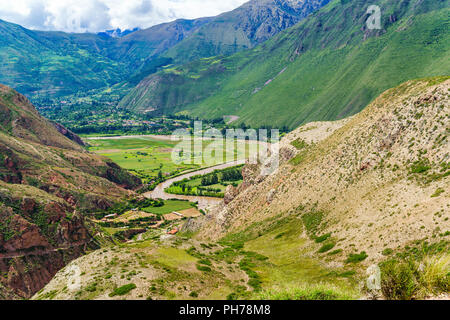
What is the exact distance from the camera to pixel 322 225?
45.2m

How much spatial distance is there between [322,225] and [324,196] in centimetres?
832

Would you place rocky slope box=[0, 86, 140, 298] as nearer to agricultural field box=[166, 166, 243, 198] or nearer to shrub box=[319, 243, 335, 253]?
agricultural field box=[166, 166, 243, 198]

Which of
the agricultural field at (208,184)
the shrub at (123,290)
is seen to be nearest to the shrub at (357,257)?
the shrub at (123,290)

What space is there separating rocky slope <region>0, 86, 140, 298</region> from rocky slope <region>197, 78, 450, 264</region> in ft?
133

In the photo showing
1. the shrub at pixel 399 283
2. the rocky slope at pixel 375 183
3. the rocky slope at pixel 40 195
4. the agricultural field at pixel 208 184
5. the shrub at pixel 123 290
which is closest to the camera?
the shrub at pixel 399 283

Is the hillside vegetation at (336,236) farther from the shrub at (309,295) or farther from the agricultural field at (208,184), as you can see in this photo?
the agricultural field at (208,184)

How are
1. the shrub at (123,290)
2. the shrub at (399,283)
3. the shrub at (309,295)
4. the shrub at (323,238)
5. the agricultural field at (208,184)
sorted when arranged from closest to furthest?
the shrub at (399,283) → the shrub at (309,295) → the shrub at (123,290) → the shrub at (323,238) → the agricultural field at (208,184)

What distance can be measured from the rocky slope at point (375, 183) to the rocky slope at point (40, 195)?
40.4 m

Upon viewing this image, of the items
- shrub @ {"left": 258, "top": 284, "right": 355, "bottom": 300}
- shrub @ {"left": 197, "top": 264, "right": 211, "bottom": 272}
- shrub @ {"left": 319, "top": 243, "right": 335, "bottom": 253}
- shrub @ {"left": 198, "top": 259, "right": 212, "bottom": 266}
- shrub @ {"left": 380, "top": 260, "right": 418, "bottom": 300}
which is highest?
shrub @ {"left": 380, "top": 260, "right": 418, "bottom": 300}

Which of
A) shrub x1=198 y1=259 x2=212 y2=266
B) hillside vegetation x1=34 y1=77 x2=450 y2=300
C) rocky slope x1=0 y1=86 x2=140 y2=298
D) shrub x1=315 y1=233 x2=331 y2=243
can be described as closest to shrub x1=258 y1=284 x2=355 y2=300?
hillside vegetation x1=34 y1=77 x2=450 y2=300

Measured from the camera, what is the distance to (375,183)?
45.1 meters

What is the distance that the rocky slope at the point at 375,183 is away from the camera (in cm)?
3300

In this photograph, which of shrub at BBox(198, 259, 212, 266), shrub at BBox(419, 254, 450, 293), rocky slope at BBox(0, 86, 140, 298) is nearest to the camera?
shrub at BBox(419, 254, 450, 293)

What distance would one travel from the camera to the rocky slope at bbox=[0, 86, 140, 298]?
69.6 meters
